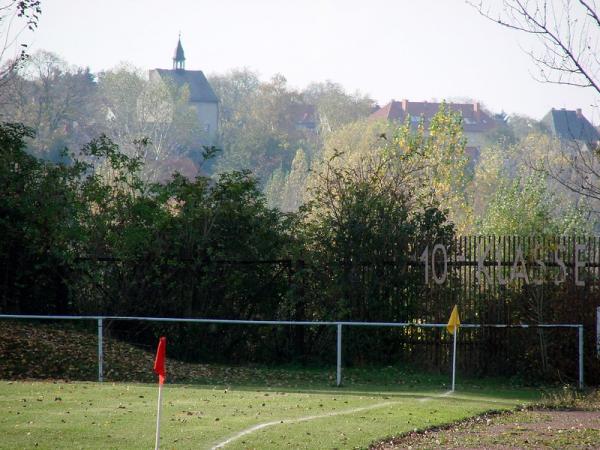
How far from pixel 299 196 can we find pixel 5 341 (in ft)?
171

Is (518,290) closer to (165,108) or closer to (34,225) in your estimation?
(34,225)

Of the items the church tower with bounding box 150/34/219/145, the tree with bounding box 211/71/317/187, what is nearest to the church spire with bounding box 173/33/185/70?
the church tower with bounding box 150/34/219/145

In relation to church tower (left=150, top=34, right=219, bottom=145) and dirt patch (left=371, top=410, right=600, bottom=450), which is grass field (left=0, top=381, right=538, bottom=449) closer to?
dirt patch (left=371, top=410, right=600, bottom=450)

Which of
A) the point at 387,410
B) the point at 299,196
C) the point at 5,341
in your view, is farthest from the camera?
the point at 299,196

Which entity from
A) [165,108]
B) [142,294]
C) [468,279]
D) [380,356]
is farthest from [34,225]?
[165,108]

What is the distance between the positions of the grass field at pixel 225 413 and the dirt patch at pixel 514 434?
33cm

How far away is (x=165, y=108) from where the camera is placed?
8325cm

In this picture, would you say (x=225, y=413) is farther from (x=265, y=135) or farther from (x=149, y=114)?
(x=265, y=135)

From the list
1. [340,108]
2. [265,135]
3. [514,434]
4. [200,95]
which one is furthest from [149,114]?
[514,434]

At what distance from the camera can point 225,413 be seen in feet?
43.8

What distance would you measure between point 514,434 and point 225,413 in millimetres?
3933

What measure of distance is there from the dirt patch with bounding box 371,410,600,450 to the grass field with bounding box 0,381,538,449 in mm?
330

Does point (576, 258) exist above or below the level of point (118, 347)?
above

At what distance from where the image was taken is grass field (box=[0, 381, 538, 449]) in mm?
11297
